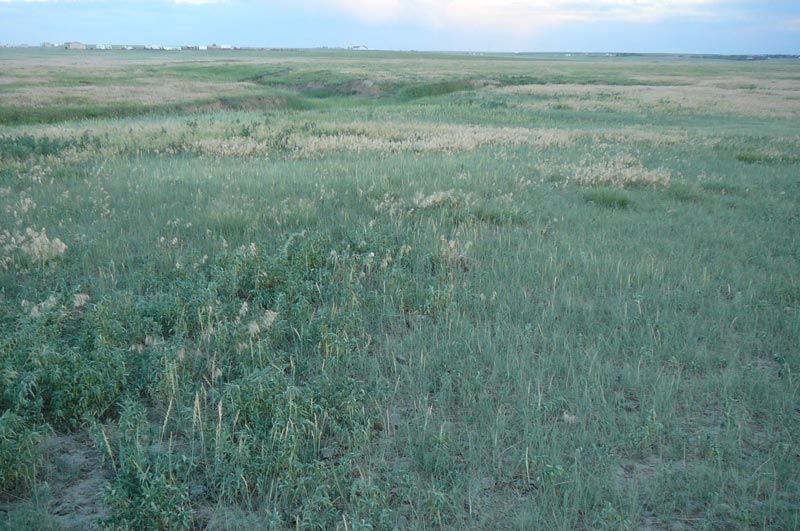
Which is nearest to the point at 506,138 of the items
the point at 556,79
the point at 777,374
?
the point at 777,374

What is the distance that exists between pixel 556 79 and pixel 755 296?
58.5 metres

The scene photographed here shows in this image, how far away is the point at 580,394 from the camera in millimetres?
3830

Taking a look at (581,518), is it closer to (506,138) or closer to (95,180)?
(95,180)

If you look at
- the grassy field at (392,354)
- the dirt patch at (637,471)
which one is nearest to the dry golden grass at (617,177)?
the grassy field at (392,354)

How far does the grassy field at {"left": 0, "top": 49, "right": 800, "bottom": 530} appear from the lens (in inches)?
115

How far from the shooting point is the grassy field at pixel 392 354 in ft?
9.60

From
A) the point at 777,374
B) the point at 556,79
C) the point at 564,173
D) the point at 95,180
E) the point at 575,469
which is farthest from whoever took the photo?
the point at 556,79

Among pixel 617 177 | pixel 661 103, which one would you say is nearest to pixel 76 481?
pixel 617 177

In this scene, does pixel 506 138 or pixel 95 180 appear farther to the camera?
pixel 506 138

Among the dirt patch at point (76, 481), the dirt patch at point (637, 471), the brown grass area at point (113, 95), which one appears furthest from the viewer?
the brown grass area at point (113, 95)

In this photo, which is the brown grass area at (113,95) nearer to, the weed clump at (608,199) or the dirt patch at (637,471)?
the weed clump at (608,199)

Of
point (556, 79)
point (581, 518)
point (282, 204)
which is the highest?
point (556, 79)

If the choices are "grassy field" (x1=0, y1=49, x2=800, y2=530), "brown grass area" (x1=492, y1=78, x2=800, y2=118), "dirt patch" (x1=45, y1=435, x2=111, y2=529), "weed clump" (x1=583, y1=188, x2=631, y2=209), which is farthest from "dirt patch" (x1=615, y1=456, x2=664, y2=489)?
"brown grass area" (x1=492, y1=78, x2=800, y2=118)

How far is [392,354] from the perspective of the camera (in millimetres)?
4215
